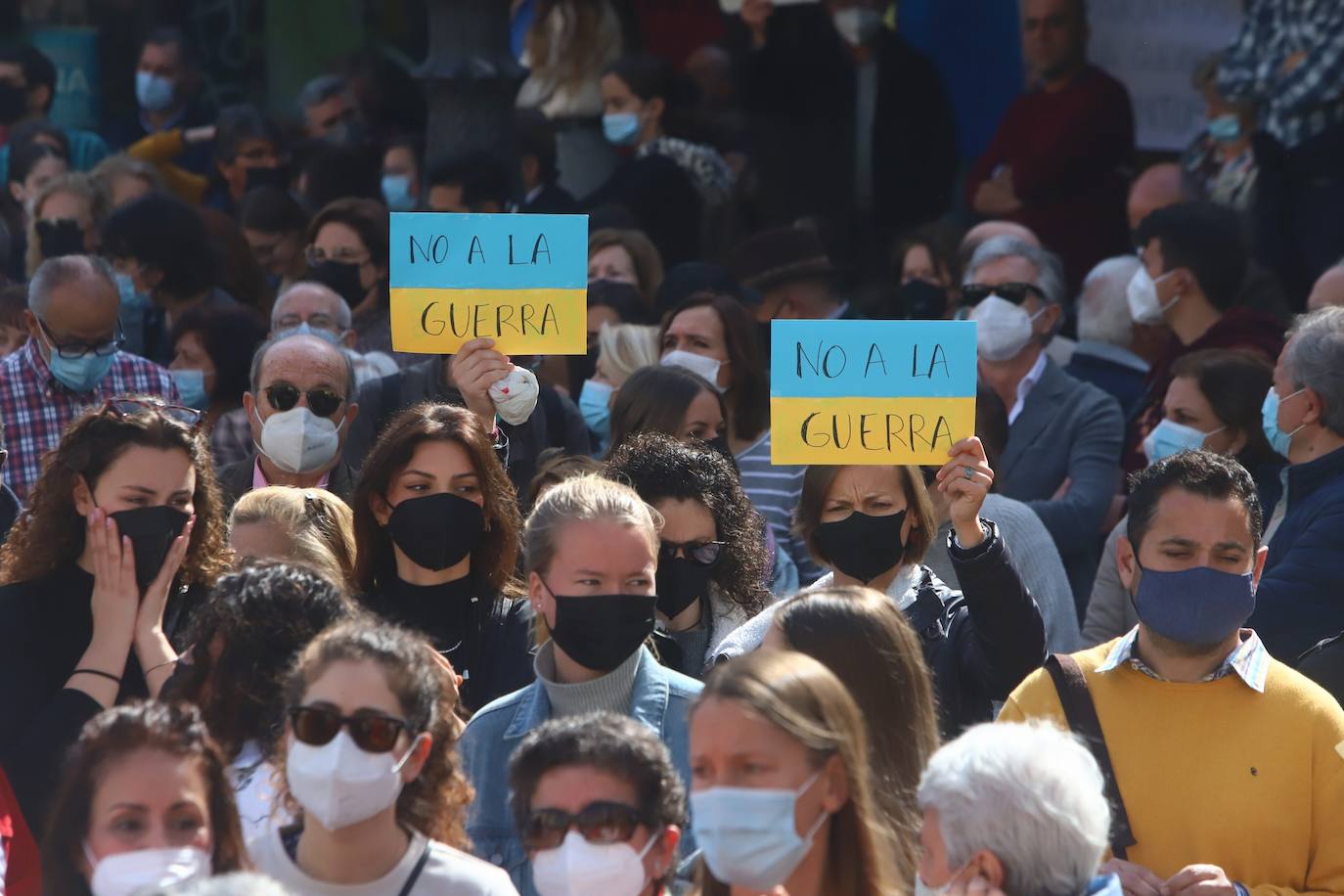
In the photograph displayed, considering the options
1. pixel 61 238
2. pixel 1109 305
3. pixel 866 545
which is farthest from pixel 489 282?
pixel 61 238

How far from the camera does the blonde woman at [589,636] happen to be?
482 cm

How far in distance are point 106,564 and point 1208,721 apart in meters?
2.58

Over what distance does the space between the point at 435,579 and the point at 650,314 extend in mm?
3616

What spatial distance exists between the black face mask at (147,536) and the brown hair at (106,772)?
4.40ft

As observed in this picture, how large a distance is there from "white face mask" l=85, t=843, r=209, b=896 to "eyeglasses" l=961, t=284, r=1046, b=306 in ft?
17.4

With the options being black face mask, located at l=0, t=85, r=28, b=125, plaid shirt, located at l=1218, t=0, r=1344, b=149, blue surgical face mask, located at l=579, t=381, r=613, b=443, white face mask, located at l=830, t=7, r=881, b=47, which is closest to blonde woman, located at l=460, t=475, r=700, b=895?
blue surgical face mask, located at l=579, t=381, r=613, b=443

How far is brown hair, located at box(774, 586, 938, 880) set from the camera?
4324 mm

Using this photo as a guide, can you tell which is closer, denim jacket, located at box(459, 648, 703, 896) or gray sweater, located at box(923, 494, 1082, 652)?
denim jacket, located at box(459, 648, 703, 896)

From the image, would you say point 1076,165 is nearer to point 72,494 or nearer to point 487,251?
point 487,251

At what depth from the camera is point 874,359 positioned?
224 inches

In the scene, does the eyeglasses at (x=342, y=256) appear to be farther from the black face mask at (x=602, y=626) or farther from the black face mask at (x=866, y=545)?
the black face mask at (x=602, y=626)

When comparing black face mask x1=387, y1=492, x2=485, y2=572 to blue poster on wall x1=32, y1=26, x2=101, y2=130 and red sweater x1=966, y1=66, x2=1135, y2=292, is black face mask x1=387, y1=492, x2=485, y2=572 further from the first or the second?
blue poster on wall x1=32, y1=26, x2=101, y2=130

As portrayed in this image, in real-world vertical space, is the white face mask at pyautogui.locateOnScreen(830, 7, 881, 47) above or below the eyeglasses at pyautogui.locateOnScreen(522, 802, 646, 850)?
above

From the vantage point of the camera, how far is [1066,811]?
12.1ft
